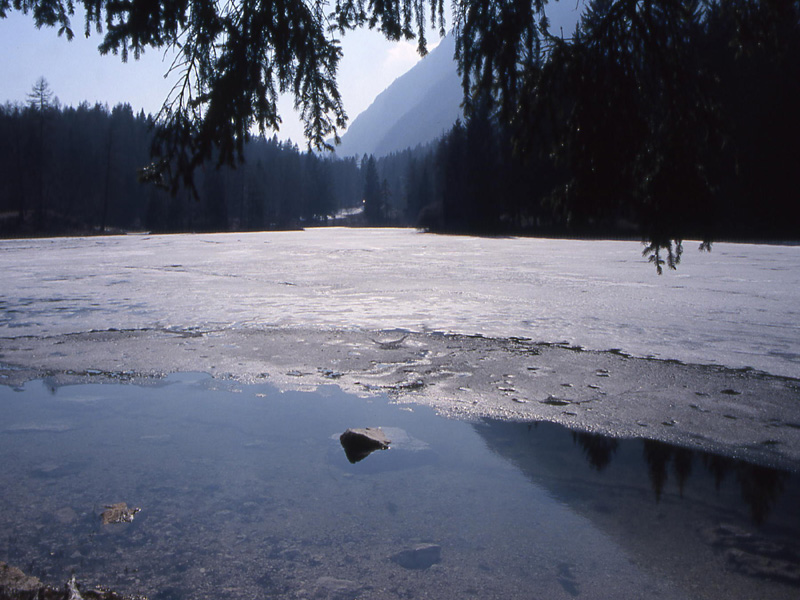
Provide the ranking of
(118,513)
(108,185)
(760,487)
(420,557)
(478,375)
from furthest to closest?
(108,185)
(478,375)
(760,487)
(118,513)
(420,557)

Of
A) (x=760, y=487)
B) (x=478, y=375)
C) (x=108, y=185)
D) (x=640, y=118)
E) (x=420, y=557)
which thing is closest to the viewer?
(x=420, y=557)

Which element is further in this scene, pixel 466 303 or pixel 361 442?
pixel 466 303

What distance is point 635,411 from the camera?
3080mm

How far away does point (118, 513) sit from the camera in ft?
6.42

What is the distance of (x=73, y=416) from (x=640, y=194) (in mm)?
3893

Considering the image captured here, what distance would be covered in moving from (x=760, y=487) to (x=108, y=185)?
5830 cm

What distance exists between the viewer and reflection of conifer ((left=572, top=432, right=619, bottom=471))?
8.12ft

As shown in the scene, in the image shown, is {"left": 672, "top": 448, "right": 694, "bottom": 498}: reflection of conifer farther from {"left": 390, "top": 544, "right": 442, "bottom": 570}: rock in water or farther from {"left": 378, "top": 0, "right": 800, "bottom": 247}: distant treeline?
{"left": 378, "top": 0, "right": 800, "bottom": 247}: distant treeline

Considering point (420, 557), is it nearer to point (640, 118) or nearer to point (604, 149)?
point (604, 149)

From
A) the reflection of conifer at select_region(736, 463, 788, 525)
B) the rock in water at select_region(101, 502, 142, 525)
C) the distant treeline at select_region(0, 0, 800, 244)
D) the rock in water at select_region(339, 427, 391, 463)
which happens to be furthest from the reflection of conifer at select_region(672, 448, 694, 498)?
the rock in water at select_region(101, 502, 142, 525)

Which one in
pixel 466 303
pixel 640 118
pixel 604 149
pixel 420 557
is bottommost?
pixel 420 557

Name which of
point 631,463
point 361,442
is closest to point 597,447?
point 631,463

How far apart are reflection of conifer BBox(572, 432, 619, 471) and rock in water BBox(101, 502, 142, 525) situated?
A: 1823 mm

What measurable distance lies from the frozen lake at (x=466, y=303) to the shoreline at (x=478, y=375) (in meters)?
0.35
